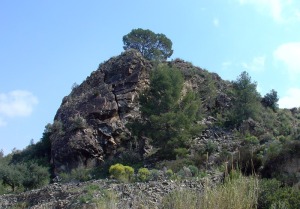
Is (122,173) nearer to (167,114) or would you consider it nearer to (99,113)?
(167,114)

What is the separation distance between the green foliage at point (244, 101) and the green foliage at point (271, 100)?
3.66 m

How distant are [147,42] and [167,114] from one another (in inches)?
630

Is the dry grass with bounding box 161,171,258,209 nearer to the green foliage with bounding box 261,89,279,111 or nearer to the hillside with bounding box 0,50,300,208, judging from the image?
the hillside with bounding box 0,50,300,208

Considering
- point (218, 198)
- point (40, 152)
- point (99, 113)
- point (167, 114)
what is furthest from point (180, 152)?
point (218, 198)

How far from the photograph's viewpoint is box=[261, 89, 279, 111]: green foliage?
40.7m

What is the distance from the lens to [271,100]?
4100cm

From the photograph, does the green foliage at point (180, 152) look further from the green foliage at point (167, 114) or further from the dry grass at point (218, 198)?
the dry grass at point (218, 198)

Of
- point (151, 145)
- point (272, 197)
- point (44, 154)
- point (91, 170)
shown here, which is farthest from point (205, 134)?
point (272, 197)

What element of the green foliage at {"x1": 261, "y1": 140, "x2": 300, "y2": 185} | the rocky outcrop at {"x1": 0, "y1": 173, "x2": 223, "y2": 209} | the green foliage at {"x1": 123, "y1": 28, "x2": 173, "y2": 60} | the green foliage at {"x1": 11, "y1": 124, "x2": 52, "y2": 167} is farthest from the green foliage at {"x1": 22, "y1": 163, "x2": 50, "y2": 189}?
the green foliage at {"x1": 261, "y1": 140, "x2": 300, "y2": 185}

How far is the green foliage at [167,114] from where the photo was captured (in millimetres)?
29938

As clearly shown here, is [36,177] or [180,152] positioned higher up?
[180,152]

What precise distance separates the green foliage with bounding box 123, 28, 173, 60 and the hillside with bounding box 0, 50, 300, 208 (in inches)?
132

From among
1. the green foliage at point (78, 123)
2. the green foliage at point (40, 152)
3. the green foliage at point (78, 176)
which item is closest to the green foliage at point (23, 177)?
the green foliage at point (78, 176)

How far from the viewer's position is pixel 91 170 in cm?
2986
